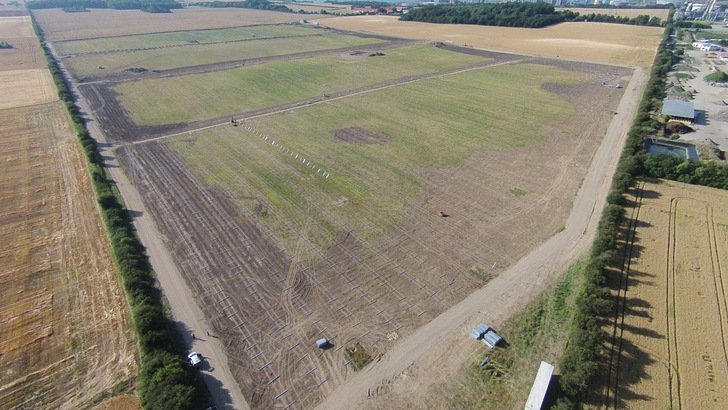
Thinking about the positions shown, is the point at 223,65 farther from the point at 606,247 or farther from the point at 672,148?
the point at 672,148

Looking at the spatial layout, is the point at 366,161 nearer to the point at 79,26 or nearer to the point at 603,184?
the point at 603,184

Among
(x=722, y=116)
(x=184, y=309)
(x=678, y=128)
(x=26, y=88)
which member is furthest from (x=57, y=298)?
(x=722, y=116)

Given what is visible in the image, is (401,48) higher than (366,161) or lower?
higher

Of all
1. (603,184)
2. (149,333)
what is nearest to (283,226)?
(149,333)

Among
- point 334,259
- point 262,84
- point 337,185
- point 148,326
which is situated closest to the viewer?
point 148,326

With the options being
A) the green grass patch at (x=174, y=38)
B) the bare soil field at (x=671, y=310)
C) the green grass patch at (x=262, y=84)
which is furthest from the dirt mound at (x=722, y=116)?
the green grass patch at (x=174, y=38)

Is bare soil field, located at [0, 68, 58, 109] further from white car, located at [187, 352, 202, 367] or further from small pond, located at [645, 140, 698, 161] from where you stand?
small pond, located at [645, 140, 698, 161]

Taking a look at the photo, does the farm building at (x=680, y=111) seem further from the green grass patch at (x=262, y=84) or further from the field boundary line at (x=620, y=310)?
the green grass patch at (x=262, y=84)
